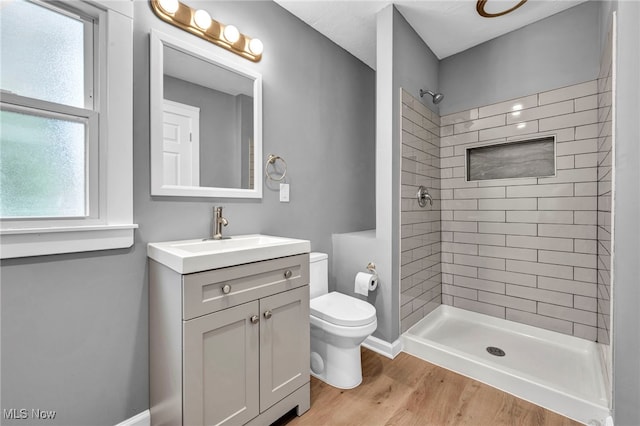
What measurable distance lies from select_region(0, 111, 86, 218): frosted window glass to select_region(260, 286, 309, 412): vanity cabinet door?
96 cm

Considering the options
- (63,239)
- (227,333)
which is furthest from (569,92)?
(63,239)

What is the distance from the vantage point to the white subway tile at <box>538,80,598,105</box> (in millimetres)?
2025

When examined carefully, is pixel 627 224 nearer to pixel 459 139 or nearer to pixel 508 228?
pixel 508 228

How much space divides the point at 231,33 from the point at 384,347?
235 cm

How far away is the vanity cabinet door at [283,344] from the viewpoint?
130 centimetres

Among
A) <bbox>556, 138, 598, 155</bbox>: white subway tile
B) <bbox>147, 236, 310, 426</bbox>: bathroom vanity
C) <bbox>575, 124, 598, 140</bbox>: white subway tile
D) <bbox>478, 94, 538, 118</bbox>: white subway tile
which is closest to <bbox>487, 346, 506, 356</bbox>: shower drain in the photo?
<bbox>147, 236, 310, 426</bbox>: bathroom vanity

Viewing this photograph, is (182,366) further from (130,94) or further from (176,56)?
(176,56)

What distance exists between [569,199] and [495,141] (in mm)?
723

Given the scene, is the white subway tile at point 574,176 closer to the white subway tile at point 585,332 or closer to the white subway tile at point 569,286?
the white subway tile at point 569,286

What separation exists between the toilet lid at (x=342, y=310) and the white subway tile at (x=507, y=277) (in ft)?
4.53

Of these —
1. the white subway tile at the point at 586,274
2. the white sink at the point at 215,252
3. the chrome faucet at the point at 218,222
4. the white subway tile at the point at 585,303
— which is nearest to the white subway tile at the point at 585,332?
the white subway tile at the point at 585,303

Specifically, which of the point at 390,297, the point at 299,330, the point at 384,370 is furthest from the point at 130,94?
the point at 384,370

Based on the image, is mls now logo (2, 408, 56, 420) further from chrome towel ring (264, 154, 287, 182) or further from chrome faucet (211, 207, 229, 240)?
chrome towel ring (264, 154, 287, 182)

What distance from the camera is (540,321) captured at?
224 centimetres
